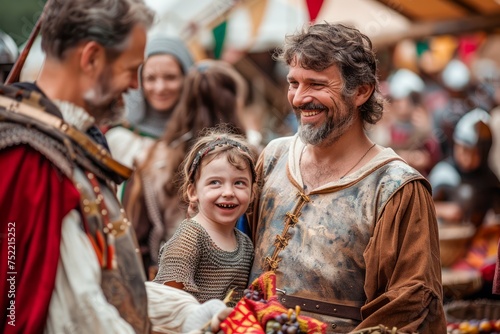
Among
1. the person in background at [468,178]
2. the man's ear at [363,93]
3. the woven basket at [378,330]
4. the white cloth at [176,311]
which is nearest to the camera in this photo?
the white cloth at [176,311]

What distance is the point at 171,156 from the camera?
20.1 ft

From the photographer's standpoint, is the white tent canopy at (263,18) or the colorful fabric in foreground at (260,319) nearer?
the colorful fabric in foreground at (260,319)

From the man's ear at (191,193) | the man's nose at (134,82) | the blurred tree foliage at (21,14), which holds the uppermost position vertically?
the blurred tree foliage at (21,14)

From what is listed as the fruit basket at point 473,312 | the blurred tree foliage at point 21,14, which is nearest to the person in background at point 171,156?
the blurred tree foliage at point 21,14

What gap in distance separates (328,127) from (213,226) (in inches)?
25.5

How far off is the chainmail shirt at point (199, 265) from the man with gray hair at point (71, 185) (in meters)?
0.69

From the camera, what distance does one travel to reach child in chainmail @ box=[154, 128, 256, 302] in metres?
3.68

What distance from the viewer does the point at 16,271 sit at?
2670 millimetres

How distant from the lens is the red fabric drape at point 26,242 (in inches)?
104

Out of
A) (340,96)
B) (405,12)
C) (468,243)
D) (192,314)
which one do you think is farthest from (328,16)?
(192,314)

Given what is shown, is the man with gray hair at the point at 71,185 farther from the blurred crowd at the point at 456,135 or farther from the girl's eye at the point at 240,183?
the blurred crowd at the point at 456,135

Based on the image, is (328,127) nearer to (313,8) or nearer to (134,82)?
(134,82)

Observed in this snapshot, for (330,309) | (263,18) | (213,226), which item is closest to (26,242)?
(213,226)

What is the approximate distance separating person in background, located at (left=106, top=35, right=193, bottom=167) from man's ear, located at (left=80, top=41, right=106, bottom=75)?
12.3 ft
